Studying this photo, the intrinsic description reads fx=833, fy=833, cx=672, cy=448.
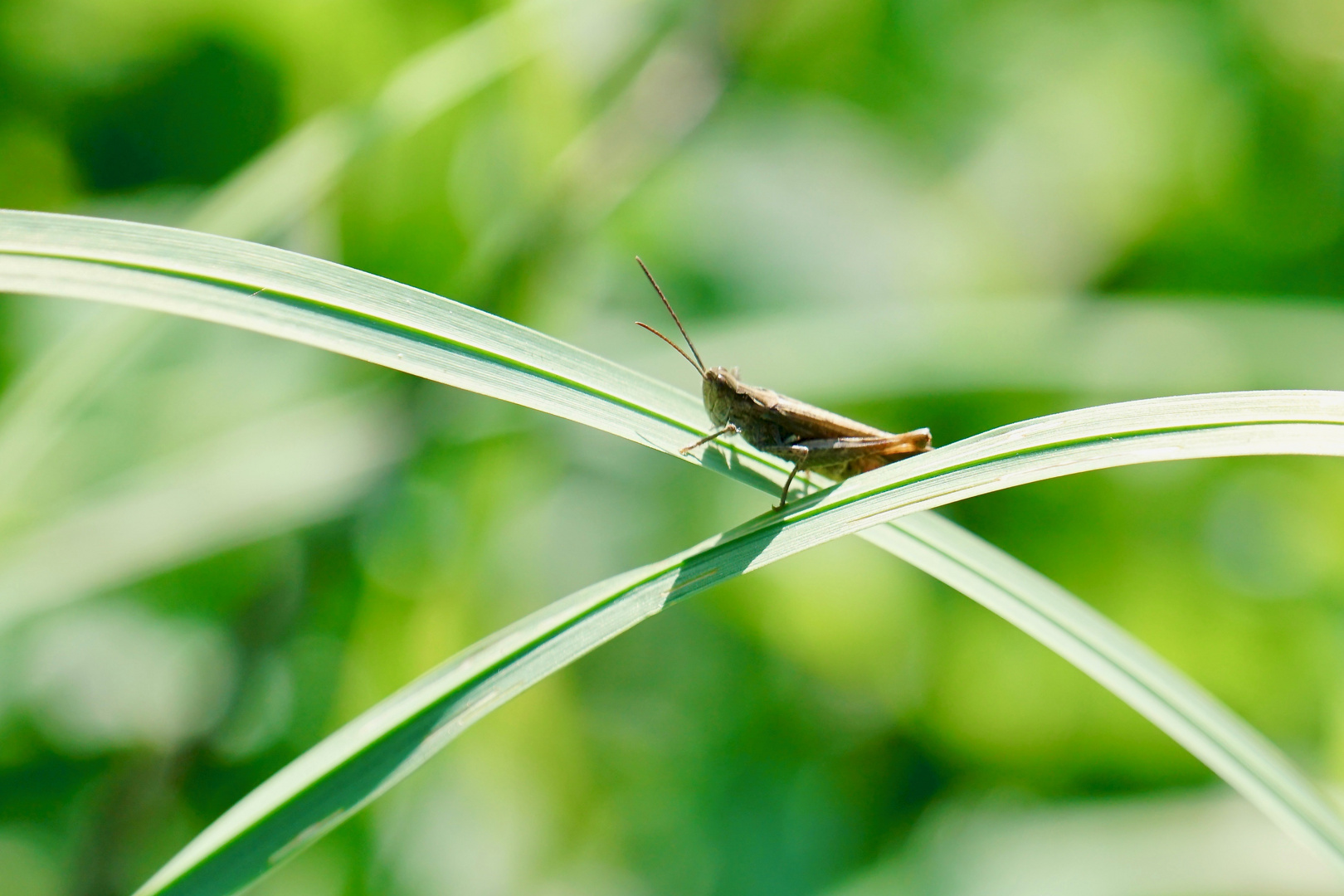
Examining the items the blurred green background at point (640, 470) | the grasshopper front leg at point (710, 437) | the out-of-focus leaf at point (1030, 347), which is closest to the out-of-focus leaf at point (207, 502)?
the blurred green background at point (640, 470)

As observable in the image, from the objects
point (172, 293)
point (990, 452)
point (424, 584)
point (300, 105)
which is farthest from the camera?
point (300, 105)

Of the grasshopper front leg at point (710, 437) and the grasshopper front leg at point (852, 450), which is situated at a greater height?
the grasshopper front leg at point (852, 450)

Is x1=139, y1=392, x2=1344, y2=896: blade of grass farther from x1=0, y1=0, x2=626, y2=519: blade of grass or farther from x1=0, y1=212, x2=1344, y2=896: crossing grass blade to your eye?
x1=0, y1=0, x2=626, y2=519: blade of grass

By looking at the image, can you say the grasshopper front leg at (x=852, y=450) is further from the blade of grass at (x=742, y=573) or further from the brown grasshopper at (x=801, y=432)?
the blade of grass at (x=742, y=573)

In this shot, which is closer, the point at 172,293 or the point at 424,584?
the point at 172,293

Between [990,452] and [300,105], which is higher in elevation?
[300,105]

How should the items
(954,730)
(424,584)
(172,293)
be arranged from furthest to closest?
1. (954,730)
2. (424,584)
3. (172,293)

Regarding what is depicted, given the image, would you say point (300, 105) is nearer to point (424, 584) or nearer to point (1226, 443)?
point (424, 584)

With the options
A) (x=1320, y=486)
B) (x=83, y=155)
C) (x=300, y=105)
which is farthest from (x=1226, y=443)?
(x=83, y=155)

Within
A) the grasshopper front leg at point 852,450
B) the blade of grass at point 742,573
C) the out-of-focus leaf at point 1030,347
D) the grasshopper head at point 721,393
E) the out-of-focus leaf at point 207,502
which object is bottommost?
the blade of grass at point 742,573
